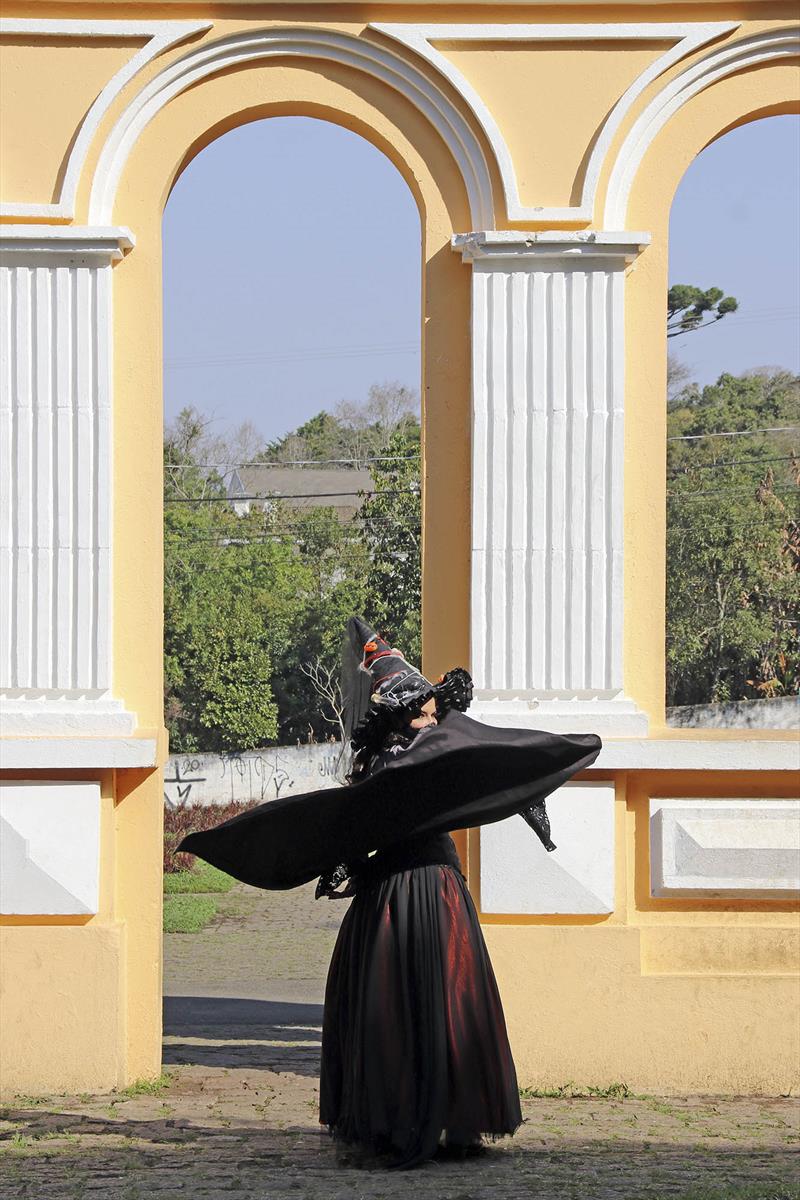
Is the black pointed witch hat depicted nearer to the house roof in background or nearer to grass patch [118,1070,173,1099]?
grass patch [118,1070,173,1099]

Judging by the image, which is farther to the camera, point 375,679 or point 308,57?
point 308,57

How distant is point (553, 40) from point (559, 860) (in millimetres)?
3447

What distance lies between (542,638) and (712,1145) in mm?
2127

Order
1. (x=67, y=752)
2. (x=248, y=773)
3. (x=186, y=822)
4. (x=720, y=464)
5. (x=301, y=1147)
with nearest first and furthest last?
(x=301, y=1147), (x=67, y=752), (x=186, y=822), (x=248, y=773), (x=720, y=464)

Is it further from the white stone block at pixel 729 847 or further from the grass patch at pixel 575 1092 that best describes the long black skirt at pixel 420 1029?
the white stone block at pixel 729 847

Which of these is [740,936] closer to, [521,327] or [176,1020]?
[521,327]

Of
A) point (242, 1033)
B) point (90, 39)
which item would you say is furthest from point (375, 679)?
point (242, 1033)

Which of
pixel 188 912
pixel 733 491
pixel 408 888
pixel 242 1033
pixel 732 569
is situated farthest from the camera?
pixel 733 491

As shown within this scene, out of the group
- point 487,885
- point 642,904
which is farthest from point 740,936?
point 487,885

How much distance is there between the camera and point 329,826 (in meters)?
5.44

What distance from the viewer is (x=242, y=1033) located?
342 inches

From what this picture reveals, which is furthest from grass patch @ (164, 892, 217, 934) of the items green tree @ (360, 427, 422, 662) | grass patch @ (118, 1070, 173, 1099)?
green tree @ (360, 427, 422, 662)

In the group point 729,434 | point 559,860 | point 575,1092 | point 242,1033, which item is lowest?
point 242,1033

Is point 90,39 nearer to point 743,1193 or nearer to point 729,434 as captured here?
point 743,1193
